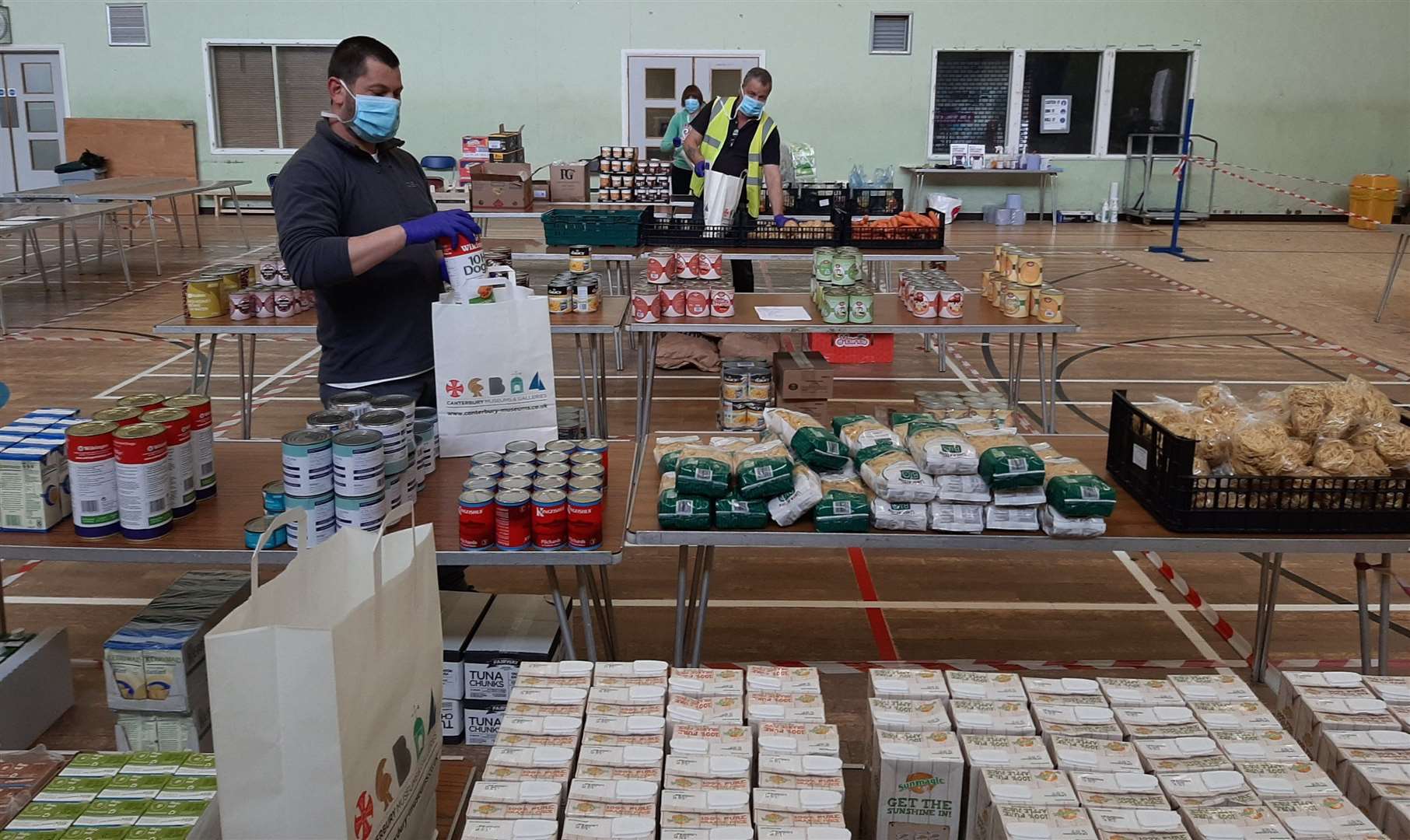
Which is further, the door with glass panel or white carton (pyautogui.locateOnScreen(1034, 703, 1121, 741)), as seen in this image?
the door with glass panel

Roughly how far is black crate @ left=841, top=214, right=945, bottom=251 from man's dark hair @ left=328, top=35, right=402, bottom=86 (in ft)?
15.1

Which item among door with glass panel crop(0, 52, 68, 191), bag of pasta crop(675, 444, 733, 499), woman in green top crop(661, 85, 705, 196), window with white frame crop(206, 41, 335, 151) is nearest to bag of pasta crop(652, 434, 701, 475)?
bag of pasta crop(675, 444, 733, 499)

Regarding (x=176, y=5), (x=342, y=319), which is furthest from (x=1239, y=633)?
(x=176, y=5)

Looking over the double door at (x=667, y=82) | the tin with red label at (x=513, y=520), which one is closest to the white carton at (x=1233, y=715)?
the tin with red label at (x=513, y=520)

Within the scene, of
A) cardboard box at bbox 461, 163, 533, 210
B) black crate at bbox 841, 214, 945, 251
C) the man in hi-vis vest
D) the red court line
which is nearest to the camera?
the red court line

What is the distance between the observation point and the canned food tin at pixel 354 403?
306 cm

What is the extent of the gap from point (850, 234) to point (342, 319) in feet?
15.4

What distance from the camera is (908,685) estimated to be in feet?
7.72

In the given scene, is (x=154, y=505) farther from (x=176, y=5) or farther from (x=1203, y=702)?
(x=176, y=5)

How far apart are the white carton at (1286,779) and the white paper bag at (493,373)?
2.12m

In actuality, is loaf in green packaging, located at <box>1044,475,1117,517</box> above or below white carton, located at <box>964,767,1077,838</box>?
above

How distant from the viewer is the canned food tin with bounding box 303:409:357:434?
2.90m

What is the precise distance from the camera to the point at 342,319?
142 inches

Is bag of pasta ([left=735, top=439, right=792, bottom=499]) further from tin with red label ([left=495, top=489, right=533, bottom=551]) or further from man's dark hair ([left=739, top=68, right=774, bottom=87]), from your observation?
man's dark hair ([left=739, top=68, right=774, bottom=87])
